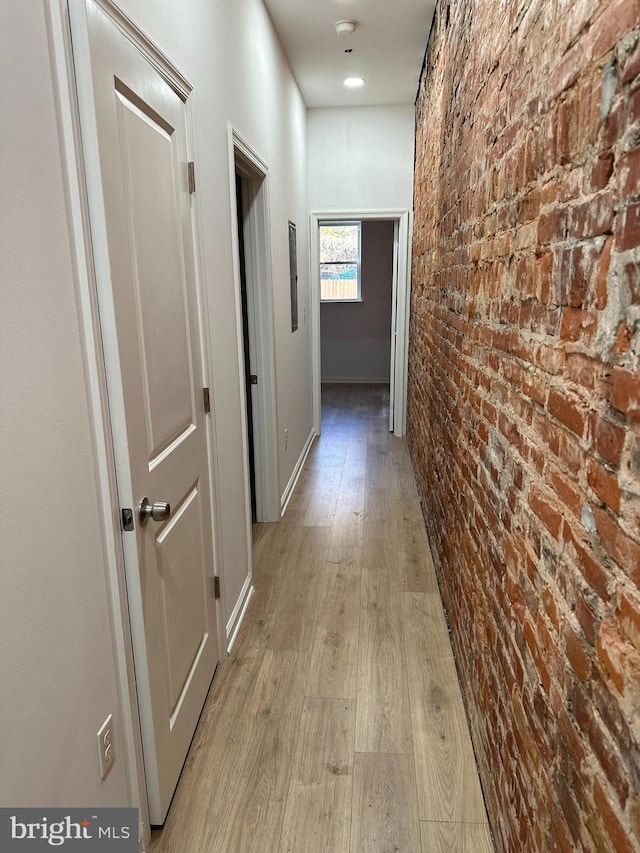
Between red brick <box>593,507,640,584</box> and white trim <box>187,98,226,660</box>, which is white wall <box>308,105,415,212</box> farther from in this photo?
red brick <box>593,507,640,584</box>

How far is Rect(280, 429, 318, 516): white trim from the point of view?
368 cm

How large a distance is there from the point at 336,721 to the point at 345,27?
3.59m

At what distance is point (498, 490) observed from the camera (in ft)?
4.73

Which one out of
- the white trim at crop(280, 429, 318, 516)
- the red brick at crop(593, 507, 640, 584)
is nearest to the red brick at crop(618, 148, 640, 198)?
the red brick at crop(593, 507, 640, 584)

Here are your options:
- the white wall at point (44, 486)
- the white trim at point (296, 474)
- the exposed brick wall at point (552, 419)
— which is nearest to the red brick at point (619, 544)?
the exposed brick wall at point (552, 419)

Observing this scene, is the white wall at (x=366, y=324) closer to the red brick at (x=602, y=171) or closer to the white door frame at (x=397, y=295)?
the white door frame at (x=397, y=295)

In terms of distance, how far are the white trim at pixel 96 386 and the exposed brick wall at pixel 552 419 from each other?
36.4 inches

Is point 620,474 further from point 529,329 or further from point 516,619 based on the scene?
point 516,619

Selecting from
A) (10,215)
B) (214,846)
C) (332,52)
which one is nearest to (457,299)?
(10,215)

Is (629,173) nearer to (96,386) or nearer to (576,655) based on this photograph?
(576,655)

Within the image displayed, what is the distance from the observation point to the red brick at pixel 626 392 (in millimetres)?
718

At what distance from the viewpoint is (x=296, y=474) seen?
13.9 feet

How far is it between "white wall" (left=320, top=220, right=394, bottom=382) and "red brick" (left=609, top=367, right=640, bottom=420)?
7.16 metres

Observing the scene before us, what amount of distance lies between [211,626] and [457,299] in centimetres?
160
